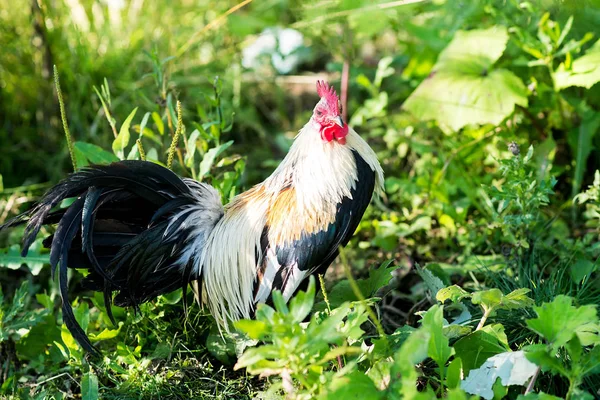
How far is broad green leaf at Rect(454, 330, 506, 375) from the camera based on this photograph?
2.18 metres

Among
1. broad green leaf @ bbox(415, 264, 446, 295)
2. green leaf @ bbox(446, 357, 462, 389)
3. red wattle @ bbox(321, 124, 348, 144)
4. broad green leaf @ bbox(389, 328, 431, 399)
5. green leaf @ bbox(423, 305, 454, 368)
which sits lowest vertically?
broad green leaf @ bbox(415, 264, 446, 295)

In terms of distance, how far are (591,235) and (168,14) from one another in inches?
126

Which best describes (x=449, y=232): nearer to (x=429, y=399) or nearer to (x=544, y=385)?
(x=544, y=385)

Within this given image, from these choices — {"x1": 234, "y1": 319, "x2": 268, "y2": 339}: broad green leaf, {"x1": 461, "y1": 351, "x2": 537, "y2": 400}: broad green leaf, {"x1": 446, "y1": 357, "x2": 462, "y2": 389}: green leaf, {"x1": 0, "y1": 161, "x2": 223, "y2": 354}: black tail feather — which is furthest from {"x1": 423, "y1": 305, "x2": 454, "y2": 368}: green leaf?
{"x1": 0, "y1": 161, "x2": 223, "y2": 354}: black tail feather

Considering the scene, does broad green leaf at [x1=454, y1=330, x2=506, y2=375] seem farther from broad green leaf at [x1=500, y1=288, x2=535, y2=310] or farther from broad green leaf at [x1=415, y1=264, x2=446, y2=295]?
broad green leaf at [x1=415, y1=264, x2=446, y2=295]

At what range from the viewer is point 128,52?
416 cm

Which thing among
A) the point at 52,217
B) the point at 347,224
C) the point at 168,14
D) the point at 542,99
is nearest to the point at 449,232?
the point at 542,99

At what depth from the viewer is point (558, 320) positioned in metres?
1.89

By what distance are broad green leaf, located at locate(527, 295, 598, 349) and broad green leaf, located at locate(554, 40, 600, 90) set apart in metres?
1.42

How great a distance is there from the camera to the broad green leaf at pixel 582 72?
291cm

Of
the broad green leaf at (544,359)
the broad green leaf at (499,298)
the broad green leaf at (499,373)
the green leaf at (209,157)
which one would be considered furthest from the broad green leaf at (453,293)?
the green leaf at (209,157)

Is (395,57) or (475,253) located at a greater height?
(395,57)

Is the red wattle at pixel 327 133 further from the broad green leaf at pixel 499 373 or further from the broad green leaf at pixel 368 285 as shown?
the broad green leaf at pixel 499 373

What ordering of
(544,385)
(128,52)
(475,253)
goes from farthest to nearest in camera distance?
(128,52) < (475,253) < (544,385)
